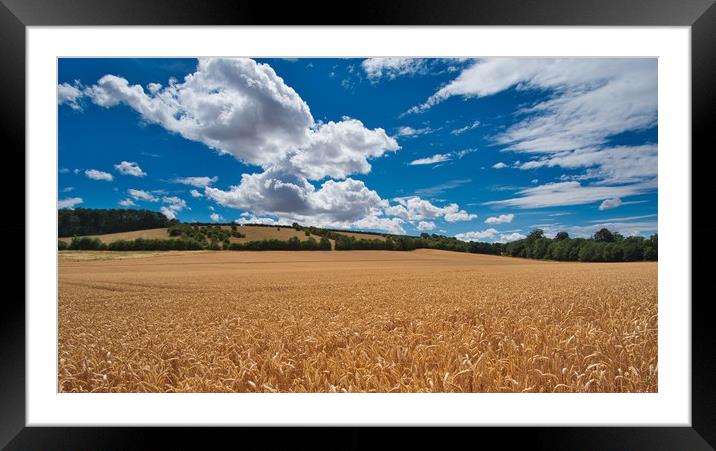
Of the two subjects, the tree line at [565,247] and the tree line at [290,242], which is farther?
the tree line at [565,247]

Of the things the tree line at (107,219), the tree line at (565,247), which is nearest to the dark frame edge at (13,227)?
the tree line at (107,219)

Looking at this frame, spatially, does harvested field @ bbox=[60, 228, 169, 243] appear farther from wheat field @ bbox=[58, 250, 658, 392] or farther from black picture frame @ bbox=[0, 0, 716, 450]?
black picture frame @ bbox=[0, 0, 716, 450]

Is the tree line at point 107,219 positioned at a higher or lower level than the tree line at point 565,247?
higher

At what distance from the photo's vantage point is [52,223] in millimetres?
2115

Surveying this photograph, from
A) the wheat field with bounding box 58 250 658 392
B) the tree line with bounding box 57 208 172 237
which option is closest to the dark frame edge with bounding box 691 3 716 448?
the wheat field with bounding box 58 250 658 392

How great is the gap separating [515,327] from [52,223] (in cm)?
345

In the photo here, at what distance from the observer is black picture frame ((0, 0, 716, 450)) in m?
1.86

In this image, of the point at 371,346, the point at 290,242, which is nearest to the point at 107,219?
the point at 371,346
